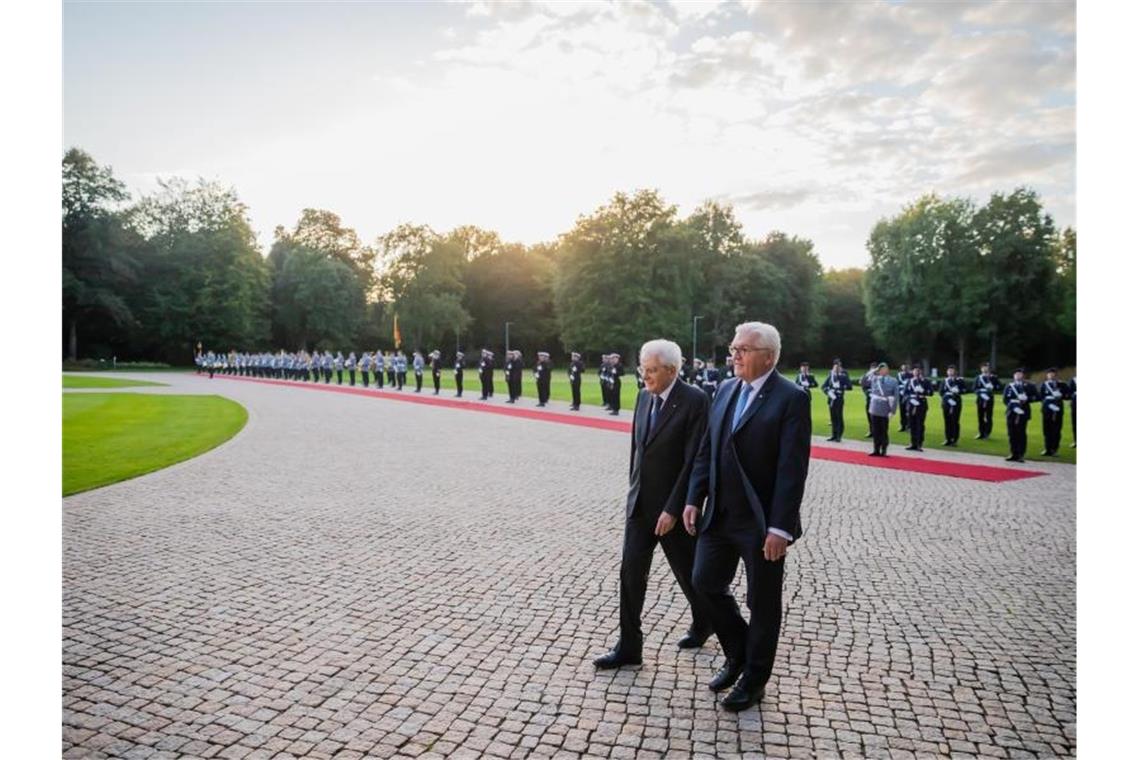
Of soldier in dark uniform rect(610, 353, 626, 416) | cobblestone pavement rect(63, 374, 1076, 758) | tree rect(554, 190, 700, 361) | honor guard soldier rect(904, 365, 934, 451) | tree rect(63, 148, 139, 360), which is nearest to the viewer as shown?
cobblestone pavement rect(63, 374, 1076, 758)

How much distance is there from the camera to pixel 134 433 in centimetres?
1575

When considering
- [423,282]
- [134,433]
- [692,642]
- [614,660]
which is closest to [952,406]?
[692,642]

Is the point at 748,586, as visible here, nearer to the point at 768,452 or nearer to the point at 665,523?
the point at 665,523

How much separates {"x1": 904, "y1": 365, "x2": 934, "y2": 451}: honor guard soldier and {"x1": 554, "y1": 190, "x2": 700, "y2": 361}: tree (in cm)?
4098

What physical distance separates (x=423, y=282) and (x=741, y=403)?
67.1m

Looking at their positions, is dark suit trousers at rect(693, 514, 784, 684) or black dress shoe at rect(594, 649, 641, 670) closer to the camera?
dark suit trousers at rect(693, 514, 784, 684)

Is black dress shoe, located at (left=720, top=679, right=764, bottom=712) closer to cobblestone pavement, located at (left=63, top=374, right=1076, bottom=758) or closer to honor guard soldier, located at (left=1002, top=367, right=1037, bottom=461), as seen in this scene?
cobblestone pavement, located at (left=63, top=374, right=1076, bottom=758)

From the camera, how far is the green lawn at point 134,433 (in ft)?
36.6

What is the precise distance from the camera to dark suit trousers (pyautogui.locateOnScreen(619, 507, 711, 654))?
14.0ft

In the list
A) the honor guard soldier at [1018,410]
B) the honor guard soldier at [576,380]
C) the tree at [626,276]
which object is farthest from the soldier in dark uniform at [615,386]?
the tree at [626,276]

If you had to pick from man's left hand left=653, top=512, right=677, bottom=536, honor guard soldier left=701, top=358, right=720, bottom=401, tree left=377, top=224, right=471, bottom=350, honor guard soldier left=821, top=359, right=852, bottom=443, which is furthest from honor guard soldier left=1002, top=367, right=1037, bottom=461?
tree left=377, top=224, right=471, bottom=350
